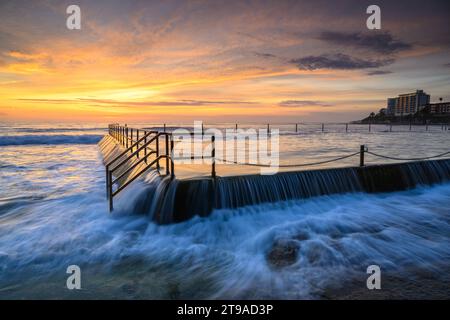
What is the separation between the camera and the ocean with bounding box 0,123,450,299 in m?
4.94

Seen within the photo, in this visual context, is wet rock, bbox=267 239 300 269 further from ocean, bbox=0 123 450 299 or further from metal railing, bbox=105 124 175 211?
metal railing, bbox=105 124 175 211

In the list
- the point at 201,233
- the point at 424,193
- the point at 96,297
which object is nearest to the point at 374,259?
the point at 201,233

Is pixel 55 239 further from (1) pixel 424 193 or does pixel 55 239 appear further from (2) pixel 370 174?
(1) pixel 424 193

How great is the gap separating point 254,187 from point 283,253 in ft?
8.97

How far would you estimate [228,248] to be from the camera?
21.3 feet

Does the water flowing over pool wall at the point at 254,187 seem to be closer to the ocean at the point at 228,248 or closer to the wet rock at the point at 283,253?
the ocean at the point at 228,248

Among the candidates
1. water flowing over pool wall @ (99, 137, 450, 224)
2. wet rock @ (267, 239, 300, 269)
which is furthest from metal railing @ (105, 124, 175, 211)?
wet rock @ (267, 239, 300, 269)

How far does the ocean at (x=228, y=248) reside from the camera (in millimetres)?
4938

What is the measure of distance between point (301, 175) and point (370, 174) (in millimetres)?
2967

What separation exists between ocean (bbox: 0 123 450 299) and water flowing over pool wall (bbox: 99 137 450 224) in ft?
0.90

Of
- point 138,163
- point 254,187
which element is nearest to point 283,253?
point 254,187

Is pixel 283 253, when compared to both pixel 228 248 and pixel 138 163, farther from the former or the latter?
pixel 138 163
